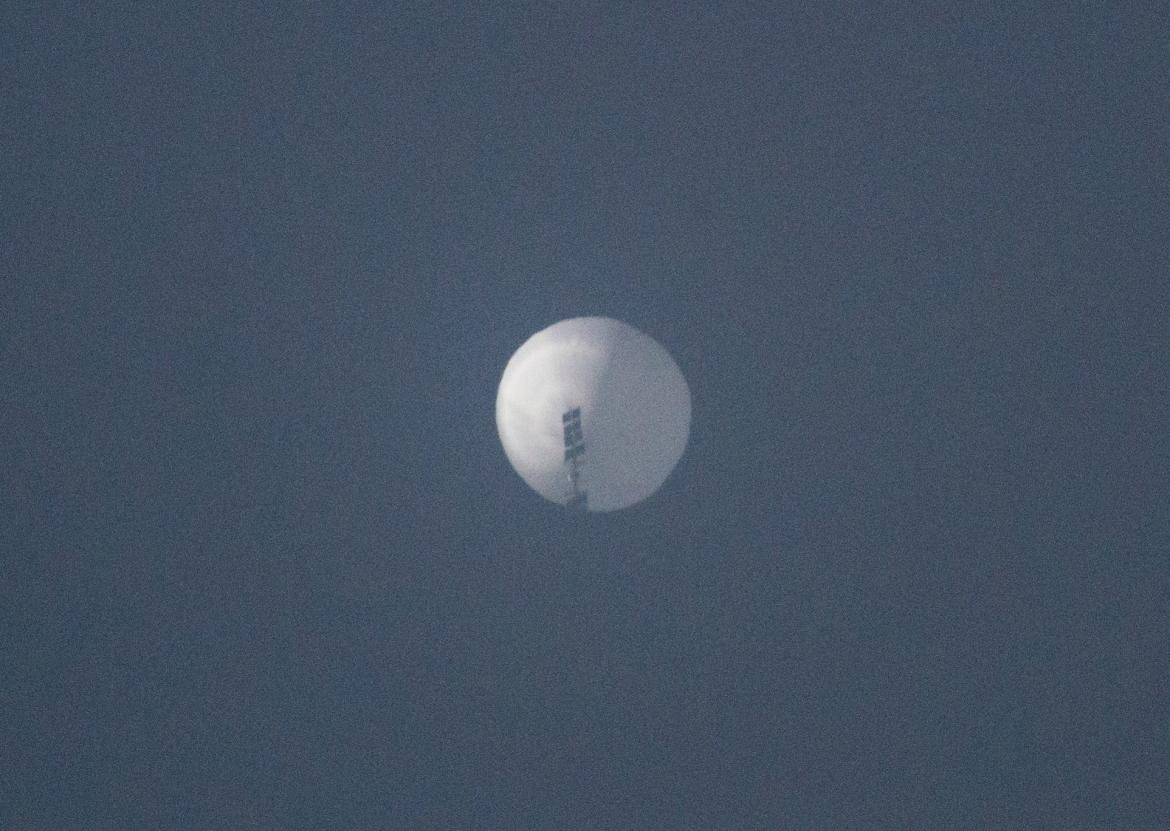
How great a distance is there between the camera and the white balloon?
5.61 m

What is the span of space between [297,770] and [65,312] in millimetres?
2358

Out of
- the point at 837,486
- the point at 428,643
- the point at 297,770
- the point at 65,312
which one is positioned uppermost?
the point at 65,312

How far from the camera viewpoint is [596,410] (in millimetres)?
5648

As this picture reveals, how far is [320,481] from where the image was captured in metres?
5.74

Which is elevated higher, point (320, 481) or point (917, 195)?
point (917, 195)

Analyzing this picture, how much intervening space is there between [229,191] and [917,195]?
311 centimetres

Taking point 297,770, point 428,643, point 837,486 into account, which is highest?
point 837,486

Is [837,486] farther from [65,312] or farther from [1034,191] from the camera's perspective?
[65,312]

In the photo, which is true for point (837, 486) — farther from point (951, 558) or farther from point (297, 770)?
point (297, 770)

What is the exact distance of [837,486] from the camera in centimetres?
568

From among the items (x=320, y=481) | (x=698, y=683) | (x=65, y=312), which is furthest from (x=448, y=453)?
(x=65, y=312)

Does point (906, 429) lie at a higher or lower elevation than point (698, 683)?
higher

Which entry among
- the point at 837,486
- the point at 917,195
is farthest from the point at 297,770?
the point at 917,195

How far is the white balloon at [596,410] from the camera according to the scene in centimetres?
561
